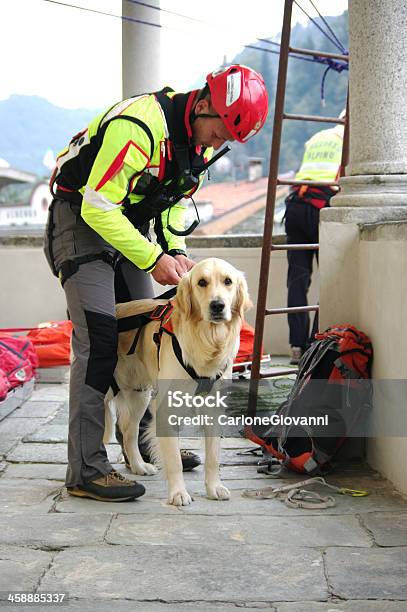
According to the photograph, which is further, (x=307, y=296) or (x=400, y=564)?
(x=307, y=296)

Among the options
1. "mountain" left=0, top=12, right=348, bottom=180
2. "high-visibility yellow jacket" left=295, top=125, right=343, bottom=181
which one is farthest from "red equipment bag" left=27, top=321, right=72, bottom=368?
"mountain" left=0, top=12, right=348, bottom=180

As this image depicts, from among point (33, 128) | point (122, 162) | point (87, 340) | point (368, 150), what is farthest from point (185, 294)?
point (33, 128)

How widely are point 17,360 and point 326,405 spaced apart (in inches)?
107

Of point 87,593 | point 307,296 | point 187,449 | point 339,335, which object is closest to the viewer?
point 87,593

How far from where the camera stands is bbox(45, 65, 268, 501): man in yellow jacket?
135 inches

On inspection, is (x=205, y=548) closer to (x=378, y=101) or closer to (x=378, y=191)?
(x=378, y=191)

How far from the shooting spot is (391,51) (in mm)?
4477

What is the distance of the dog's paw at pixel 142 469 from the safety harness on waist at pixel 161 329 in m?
0.42

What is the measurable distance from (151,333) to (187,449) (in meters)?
1.11

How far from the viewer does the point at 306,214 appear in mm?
6820

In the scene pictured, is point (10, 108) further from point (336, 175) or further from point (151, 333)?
point (151, 333)

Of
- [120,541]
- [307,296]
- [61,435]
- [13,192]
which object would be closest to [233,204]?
[13,192]

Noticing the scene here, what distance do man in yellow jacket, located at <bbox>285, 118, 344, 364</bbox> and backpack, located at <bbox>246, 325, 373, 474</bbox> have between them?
267cm

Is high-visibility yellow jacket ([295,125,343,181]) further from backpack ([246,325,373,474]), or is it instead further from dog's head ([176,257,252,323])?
dog's head ([176,257,252,323])
